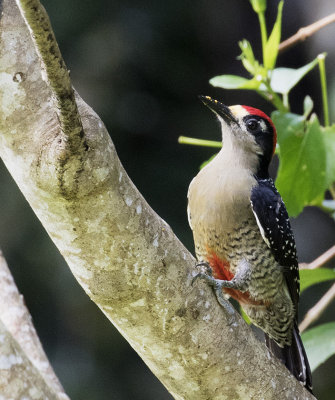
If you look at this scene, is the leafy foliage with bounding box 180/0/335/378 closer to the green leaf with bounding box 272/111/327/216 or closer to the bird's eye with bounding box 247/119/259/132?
the green leaf with bounding box 272/111/327/216

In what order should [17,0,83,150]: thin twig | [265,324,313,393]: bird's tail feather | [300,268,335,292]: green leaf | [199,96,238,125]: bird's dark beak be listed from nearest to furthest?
[17,0,83,150]: thin twig
[300,268,335,292]: green leaf
[265,324,313,393]: bird's tail feather
[199,96,238,125]: bird's dark beak

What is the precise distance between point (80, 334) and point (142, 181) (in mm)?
991

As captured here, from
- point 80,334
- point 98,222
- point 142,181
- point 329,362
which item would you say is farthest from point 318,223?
point 98,222

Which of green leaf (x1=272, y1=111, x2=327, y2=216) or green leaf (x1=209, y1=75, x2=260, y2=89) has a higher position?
green leaf (x1=209, y1=75, x2=260, y2=89)

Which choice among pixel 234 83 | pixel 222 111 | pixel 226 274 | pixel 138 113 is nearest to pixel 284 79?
pixel 234 83

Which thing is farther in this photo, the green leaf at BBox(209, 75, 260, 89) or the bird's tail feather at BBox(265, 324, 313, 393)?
the bird's tail feather at BBox(265, 324, 313, 393)

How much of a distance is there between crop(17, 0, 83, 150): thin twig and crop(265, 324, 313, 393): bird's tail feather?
1.52 m

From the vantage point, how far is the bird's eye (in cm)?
269

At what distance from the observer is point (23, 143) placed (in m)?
1.43

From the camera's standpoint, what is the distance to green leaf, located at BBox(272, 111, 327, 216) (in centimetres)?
207

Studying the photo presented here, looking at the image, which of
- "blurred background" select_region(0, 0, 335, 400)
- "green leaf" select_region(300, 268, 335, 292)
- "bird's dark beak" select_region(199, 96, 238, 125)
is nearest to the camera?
"green leaf" select_region(300, 268, 335, 292)

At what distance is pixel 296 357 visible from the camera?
263cm

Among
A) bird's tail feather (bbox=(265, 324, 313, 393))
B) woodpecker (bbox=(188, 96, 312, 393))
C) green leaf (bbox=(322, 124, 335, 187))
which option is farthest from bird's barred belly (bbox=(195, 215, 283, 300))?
green leaf (bbox=(322, 124, 335, 187))

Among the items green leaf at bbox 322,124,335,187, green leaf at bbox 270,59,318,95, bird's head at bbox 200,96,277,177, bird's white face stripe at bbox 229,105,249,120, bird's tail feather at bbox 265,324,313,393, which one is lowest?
bird's tail feather at bbox 265,324,313,393
